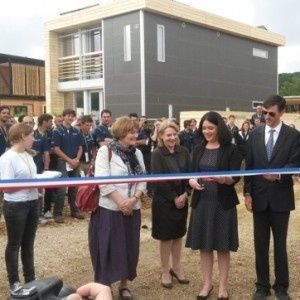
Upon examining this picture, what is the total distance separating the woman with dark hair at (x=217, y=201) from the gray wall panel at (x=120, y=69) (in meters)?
15.1

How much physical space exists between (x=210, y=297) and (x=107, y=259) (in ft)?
3.48

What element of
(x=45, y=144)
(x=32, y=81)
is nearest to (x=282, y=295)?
(x=45, y=144)

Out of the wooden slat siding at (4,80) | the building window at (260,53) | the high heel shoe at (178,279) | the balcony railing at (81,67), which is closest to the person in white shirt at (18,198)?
the high heel shoe at (178,279)

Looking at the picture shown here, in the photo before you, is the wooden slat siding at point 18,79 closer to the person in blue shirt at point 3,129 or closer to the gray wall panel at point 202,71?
the gray wall panel at point 202,71

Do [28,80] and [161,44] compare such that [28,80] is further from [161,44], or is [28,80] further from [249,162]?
[249,162]

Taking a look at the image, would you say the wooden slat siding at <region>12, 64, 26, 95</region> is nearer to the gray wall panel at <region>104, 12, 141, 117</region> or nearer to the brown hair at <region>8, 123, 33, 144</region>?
the gray wall panel at <region>104, 12, 141, 117</region>

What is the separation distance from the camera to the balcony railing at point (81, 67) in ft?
70.1

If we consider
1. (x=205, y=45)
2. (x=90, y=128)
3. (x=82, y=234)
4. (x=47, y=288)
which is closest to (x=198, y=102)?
(x=205, y=45)

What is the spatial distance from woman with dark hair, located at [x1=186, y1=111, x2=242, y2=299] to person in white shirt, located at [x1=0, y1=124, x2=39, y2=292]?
1.49m

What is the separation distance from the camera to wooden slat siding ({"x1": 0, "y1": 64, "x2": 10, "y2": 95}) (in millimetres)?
26109

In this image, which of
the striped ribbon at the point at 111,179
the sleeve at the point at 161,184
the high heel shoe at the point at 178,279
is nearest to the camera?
the striped ribbon at the point at 111,179

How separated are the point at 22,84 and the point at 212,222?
24.1 metres

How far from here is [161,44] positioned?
65.1 ft

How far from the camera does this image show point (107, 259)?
4.36 m
